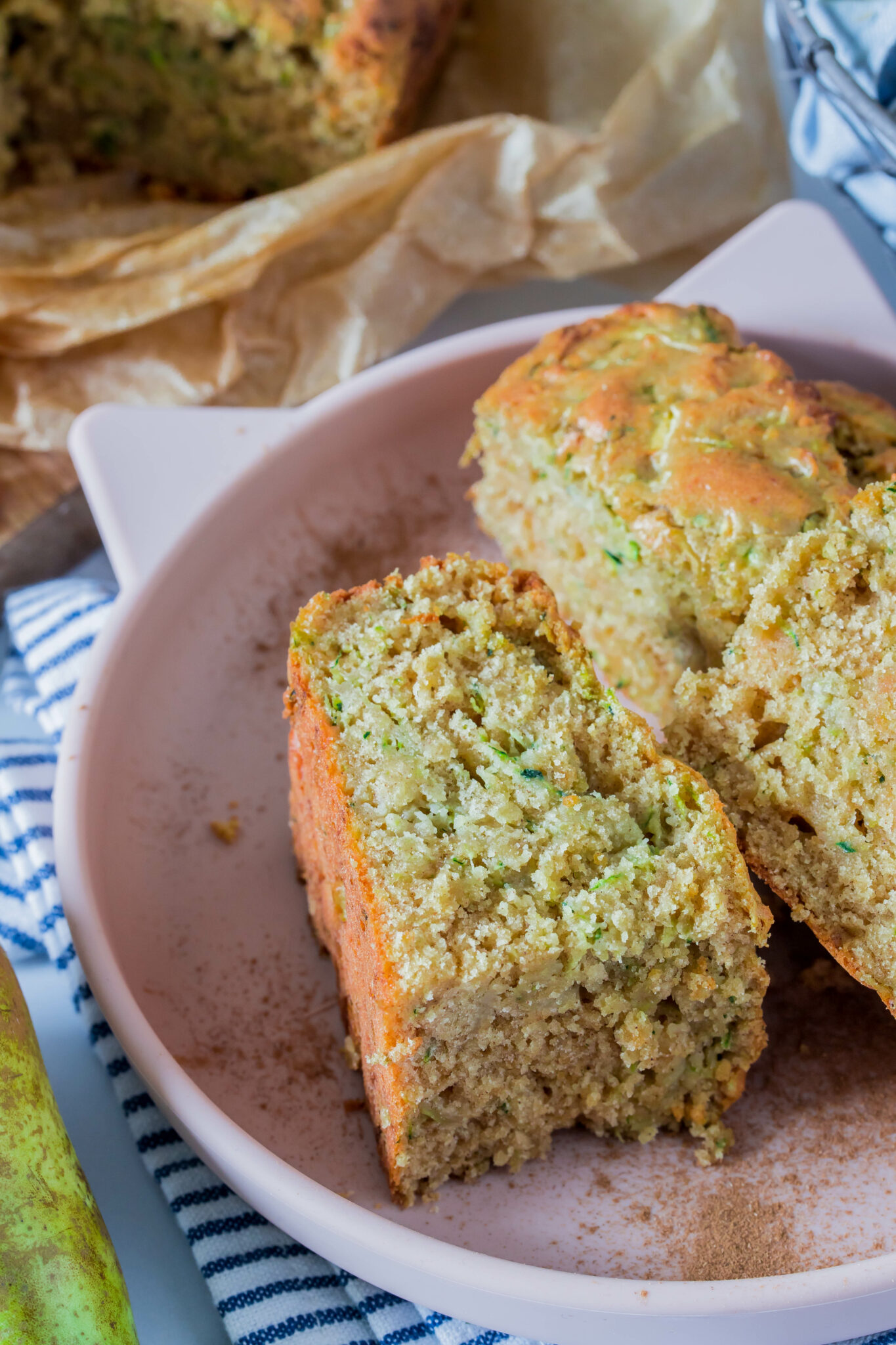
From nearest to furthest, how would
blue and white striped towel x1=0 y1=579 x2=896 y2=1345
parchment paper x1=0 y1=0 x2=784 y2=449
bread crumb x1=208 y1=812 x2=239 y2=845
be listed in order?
1. blue and white striped towel x1=0 y1=579 x2=896 y2=1345
2. bread crumb x1=208 y1=812 x2=239 y2=845
3. parchment paper x1=0 y1=0 x2=784 y2=449

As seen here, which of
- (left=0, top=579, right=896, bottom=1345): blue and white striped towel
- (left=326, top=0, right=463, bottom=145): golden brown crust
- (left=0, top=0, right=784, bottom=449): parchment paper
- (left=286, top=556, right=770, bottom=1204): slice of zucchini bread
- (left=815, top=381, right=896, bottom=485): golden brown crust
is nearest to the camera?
(left=286, top=556, right=770, bottom=1204): slice of zucchini bread

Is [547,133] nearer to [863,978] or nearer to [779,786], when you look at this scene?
[779,786]

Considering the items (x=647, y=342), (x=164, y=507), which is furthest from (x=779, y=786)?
(x=164, y=507)

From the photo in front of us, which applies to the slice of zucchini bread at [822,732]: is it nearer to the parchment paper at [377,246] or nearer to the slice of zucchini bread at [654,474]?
the slice of zucchini bread at [654,474]

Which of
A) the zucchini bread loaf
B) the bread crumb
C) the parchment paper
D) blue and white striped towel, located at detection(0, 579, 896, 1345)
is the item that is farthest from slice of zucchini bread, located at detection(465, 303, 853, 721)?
the zucchini bread loaf

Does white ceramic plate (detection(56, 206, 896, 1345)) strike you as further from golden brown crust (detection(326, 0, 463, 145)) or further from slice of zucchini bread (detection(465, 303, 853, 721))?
golden brown crust (detection(326, 0, 463, 145))
